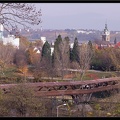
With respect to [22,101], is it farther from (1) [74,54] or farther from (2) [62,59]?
(1) [74,54]

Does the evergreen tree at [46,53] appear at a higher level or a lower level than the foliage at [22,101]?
lower

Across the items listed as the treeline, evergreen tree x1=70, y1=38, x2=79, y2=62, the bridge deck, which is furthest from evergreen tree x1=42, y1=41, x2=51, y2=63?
the bridge deck

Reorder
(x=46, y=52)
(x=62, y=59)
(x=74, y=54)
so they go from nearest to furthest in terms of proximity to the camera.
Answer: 1. (x=62, y=59)
2. (x=74, y=54)
3. (x=46, y=52)

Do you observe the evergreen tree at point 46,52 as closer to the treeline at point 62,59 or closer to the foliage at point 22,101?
the treeline at point 62,59

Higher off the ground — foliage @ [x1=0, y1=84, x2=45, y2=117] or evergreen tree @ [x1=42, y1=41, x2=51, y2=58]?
foliage @ [x1=0, y1=84, x2=45, y2=117]

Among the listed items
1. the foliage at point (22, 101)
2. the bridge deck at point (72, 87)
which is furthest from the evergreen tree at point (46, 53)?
the foliage at point (22, 101)

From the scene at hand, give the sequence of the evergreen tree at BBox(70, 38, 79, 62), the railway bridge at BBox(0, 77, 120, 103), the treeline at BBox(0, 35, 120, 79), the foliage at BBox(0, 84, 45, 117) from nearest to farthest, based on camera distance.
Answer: the foliage at BBox(0, 84, 45, 117) < the railway bridge at BBox(0, 77, 120, 103) < the treeline at BBox(0, 35, 120, 79) < the evergreen tree at BBox(70, 38, 79, 62)

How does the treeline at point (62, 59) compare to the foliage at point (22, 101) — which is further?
the treeline at point (62, 59)

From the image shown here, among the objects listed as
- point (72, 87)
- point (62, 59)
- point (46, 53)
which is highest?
point (72, 87)

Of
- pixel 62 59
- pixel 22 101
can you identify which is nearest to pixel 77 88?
pixel 22 101

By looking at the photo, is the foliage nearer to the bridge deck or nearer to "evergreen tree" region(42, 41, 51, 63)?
the bridge deck

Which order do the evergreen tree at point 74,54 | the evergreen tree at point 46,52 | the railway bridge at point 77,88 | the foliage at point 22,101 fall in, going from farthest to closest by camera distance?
the evergreen tree at point 46,52, the evergreen tree at point 74,54, the railway bridge at point 77,88, the foliage at point 22,101

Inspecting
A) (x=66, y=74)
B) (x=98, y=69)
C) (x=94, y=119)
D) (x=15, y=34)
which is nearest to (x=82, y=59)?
(x=66, y=74)

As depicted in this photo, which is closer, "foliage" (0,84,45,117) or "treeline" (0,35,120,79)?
"foliage" (0,84,45,117)
